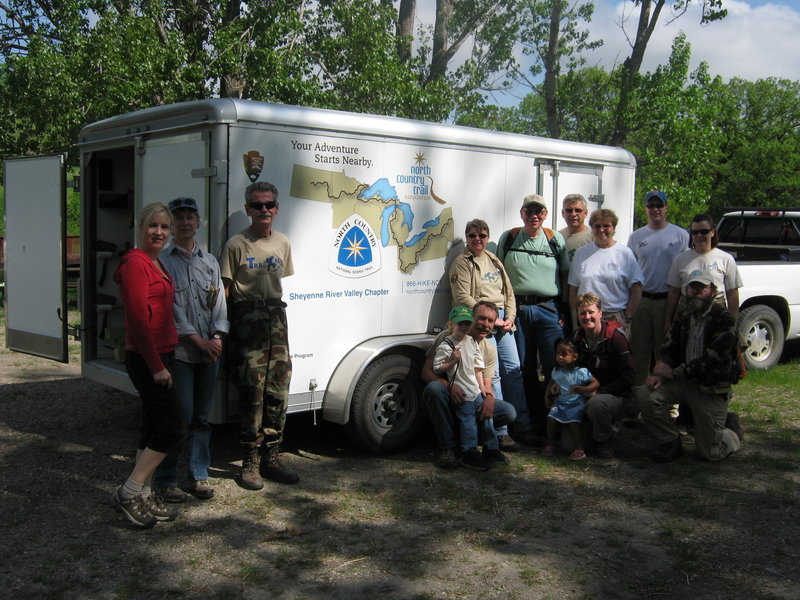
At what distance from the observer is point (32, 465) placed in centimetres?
560

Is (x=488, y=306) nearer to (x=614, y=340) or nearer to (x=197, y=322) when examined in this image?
(x=614, y=340)

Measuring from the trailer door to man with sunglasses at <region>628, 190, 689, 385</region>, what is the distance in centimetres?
472

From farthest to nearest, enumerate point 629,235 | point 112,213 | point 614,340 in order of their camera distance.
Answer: point 629,235
point 112,213
point 614,340

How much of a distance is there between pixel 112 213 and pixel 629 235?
15.0ft

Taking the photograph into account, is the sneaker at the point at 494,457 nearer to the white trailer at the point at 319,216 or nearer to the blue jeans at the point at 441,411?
the blue jeans at the point at 441,411

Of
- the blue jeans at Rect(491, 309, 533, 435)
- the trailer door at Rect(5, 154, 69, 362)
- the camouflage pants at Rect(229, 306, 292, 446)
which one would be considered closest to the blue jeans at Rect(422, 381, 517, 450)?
the blue jeans at Rect(491, 309, 533, 435)

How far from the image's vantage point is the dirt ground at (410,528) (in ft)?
12.5

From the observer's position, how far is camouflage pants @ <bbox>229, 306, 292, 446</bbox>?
16.6 ft

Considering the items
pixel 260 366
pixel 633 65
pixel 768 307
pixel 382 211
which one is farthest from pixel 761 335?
pixel 633 65

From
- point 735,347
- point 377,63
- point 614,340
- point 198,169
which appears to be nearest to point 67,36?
point 377,63

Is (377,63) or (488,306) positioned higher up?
(377,63)

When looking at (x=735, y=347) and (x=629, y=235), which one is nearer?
(x=735, y=347)

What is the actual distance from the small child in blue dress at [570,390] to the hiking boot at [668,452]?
525 mm

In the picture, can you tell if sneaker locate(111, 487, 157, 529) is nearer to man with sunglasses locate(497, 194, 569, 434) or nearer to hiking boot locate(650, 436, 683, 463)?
man with sunglasses locate(497, 194, 569, 434)
